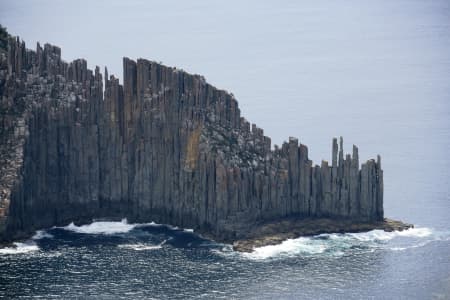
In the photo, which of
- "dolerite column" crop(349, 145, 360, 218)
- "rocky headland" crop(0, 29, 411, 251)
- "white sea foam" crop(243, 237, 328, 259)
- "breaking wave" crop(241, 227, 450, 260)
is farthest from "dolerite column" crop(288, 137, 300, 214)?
"dolerite column" crop(349, 145, 360, 218)

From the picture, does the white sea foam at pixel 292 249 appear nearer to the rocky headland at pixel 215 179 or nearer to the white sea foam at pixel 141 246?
A: the rocky headland at pixel 215 179

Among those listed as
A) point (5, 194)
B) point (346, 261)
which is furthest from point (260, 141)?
point (5, 194)

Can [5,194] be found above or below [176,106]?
below

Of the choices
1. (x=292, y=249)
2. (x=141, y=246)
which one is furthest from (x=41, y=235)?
(x=292, y=249)

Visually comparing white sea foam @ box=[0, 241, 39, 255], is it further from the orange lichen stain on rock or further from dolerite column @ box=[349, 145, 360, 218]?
dolerite column @ box=[349, 145, 360, 218]

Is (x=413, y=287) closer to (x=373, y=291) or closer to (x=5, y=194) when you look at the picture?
(x=373, y=291)

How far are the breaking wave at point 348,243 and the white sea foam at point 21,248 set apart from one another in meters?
31.0

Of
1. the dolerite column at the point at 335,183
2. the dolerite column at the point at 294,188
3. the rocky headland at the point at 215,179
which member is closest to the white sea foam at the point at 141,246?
the rocky headland at the point at 215,179

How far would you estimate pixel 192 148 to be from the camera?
197 metres

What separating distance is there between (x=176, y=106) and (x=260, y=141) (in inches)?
548

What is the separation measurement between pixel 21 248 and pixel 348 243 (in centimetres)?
4758

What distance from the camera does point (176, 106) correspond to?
652 ft

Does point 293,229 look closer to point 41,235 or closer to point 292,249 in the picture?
point 292,249

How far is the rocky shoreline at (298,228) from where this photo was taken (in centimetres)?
18950
